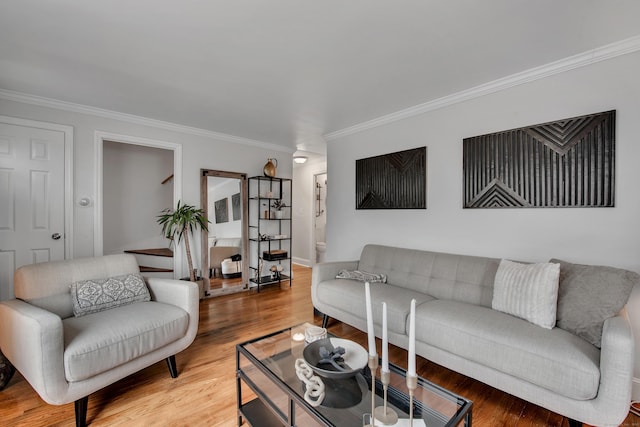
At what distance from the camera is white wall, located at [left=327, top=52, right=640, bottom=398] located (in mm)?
1851

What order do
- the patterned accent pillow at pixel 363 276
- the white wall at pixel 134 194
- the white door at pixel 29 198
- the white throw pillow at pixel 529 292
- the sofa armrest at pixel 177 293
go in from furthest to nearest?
the white wall at pixel 134 194
the patterned accent pillow at pixel 363 276
the white door at pixel 29 198
the sofa armrest at pixel 177 293
the white throw pillow at pixel 529 292

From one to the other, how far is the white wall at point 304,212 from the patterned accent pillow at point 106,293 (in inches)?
160

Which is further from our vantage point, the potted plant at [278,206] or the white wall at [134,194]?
the potted plant at [278,206]

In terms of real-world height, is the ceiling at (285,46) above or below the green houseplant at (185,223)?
above

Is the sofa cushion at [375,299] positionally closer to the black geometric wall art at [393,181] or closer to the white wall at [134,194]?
the black geometric wall art at [393,181]

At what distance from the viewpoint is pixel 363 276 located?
287 cm

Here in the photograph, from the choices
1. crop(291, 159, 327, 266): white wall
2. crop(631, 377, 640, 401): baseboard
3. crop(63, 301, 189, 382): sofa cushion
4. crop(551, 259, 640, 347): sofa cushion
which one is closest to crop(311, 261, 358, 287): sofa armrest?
crop(63, 301, 189, 382): sofa cushion

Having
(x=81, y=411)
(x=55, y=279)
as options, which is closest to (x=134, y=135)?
(x=55, y=279)

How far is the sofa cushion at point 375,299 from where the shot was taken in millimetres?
2123

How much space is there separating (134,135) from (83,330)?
2.48m

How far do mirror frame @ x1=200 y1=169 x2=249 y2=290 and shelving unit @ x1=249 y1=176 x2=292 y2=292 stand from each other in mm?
99

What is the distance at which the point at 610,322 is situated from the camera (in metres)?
1.42

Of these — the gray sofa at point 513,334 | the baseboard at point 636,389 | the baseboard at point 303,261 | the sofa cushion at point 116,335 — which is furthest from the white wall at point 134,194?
the baseboard at point 636,389

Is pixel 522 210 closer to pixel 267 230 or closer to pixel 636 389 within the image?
pixel 636 389
